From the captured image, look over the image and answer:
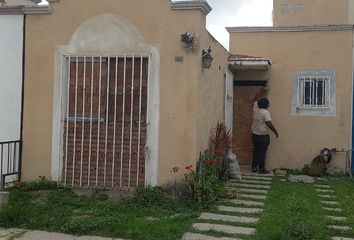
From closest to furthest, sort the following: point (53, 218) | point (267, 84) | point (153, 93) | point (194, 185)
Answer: point (53, 218), point (194, 185), point (153, 93), point (267, 84)

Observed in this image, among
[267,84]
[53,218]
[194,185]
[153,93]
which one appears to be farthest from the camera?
[267,84]

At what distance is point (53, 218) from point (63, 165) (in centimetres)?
184

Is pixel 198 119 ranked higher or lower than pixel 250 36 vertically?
lower

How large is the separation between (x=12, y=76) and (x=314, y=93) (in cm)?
706

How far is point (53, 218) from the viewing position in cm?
588

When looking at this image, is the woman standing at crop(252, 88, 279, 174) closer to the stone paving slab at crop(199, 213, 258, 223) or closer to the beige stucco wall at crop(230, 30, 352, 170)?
the beige stucco wall at crop(230, 30, 352, 170)

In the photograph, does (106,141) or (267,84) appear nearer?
(106,141)

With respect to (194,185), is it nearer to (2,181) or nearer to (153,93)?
(153,93)

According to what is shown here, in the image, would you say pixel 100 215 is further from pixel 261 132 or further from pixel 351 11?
pixel 351 11

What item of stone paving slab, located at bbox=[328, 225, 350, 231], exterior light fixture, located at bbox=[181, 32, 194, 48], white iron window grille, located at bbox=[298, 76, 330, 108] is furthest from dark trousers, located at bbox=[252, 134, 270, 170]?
stone paving slab, located at bbox=[328, 225, 350, 231]

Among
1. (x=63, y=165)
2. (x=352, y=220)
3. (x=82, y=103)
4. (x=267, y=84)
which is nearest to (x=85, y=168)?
(x=63, y=165)

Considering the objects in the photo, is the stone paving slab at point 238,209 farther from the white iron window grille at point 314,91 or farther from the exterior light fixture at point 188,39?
the white iron window grille at point 314,91

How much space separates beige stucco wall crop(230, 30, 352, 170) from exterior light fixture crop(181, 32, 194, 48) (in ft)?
15.6

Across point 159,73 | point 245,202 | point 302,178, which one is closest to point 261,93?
point 302,178
